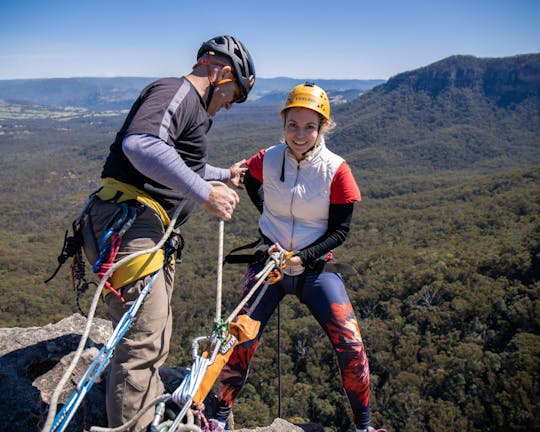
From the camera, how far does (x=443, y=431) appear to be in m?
22.0

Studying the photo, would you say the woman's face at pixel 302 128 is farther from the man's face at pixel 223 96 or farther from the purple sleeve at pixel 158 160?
the purple sleeve at pixel 158 160

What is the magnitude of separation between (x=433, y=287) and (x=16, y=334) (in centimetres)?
3659

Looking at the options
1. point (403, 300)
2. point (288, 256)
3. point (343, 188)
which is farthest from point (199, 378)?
point (403, 300)

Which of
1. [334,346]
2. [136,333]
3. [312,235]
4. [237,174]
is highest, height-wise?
[237,174]

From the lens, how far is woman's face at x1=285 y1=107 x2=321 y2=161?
285cm

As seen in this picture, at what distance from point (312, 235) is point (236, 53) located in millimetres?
1371

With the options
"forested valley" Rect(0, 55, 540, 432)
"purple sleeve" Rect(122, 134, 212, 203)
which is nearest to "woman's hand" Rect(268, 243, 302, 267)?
"purple sleeve" Rect(122, 134, 212, 203)

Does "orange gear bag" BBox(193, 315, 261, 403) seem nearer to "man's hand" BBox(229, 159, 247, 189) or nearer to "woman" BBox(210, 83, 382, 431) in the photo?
"woman" BBox(210, 83, 382, 431)

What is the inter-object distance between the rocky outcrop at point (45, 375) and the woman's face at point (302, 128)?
7.32 feet

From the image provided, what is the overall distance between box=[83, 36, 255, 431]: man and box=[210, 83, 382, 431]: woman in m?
0.58

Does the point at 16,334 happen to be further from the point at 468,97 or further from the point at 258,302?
the point at 468,97

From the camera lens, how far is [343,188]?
282 centimetres

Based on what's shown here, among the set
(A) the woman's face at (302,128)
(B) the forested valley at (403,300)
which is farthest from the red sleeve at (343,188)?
(B) the forested valley at (403,300)

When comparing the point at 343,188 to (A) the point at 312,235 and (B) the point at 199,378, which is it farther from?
(B) the point at 199,378
